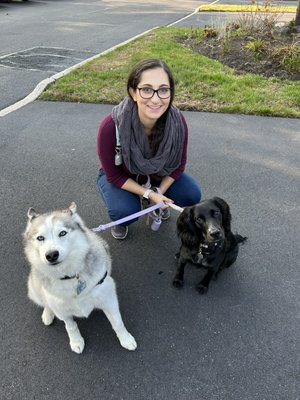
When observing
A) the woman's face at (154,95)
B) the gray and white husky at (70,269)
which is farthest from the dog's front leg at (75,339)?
the woman's face at (154,95)

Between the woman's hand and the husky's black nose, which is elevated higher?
the husky's black nose

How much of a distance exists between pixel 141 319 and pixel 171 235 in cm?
100

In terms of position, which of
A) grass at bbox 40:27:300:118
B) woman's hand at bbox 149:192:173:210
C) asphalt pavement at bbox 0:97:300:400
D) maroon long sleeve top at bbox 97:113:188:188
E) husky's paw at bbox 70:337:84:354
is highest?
maroon long sleeve top at bbox 97:113:188:188

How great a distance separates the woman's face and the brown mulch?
5.30 m

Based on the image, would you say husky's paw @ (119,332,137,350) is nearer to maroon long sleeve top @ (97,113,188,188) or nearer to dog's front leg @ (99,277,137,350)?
dog's front leg @ (99,277,137,350)

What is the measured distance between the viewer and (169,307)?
2639mm

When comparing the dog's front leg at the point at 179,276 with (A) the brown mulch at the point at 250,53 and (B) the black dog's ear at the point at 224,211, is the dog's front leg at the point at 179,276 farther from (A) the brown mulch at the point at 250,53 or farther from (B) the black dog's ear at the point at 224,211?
(A) the brown mulch at the point at 250,53

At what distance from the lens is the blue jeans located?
307 centimetres

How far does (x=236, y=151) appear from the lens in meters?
4.73

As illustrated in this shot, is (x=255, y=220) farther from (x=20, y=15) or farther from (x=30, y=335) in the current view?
(x=20, y=15)

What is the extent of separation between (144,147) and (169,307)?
1.34m

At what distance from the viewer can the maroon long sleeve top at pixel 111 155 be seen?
9.34 ft

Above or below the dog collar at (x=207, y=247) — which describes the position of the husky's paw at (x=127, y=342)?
below

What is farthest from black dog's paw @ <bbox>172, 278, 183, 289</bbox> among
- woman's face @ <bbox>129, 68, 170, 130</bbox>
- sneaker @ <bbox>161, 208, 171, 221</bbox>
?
woman's face @ <bbox>129, 68, 170, 130</bbox>
